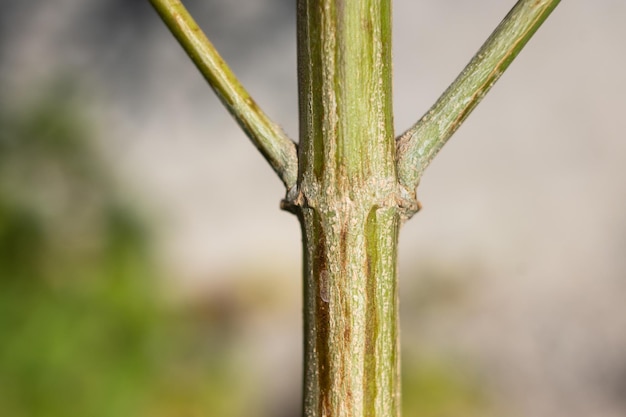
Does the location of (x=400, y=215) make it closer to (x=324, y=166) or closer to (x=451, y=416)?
(x=324, y=166)

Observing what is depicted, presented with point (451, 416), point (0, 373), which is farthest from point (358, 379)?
point (0, 373)

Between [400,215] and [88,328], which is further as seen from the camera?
[88,328]

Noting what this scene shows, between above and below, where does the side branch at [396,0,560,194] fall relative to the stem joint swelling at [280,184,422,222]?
above

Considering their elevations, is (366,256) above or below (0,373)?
below
